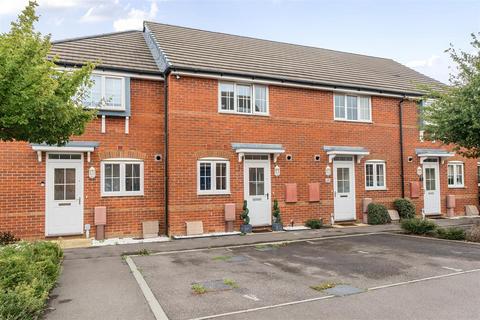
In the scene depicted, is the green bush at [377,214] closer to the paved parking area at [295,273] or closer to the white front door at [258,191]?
the paved parking area at [295,273]

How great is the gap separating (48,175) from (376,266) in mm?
9302

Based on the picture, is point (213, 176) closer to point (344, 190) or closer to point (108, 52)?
point (344, 190)

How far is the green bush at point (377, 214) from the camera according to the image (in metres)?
14.4

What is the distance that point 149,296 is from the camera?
5.84 metres

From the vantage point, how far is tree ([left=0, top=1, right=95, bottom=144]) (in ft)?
17.3

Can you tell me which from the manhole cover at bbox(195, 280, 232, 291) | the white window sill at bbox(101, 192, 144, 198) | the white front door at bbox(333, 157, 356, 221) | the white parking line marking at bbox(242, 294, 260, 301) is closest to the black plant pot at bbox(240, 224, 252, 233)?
the white window sill at bbox(101, 192, 144, 198)

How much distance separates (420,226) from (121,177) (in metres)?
9.78

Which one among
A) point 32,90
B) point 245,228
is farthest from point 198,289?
point 245,228

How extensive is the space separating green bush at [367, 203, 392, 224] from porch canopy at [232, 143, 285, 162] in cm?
449

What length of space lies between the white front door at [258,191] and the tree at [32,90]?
699cm

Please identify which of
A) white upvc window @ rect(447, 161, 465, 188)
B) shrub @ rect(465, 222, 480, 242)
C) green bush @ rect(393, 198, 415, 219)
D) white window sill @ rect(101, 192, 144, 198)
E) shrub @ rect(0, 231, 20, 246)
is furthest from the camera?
white upvc window @ rect(447, 161, 465, 188)

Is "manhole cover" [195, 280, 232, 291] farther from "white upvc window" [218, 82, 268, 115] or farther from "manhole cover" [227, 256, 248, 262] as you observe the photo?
"white upvc window" [218, 82, 268, 115]

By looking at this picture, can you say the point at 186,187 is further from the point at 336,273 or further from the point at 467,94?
the point at 467,94

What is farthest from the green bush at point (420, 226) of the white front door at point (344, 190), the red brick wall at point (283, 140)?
the red brick wall at point (283, 140)
